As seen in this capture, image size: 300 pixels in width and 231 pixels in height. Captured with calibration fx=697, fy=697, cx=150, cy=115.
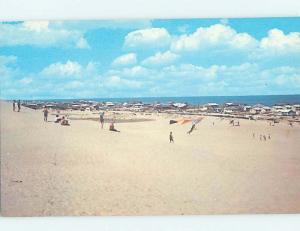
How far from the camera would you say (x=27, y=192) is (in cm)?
431

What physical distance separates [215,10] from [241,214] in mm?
1273

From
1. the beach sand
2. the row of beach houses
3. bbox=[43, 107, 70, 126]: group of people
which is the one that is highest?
the row of beach houses

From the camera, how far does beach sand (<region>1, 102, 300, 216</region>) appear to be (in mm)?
4328

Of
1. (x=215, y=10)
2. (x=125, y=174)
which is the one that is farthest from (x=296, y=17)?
(x=125, y=174)

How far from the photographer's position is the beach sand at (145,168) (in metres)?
4.33

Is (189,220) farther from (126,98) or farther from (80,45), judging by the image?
(80,45)

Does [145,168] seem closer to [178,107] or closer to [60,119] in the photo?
[178,107]

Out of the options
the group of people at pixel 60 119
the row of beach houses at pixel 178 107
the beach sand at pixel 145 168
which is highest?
the row of beach houses at pixel 178 107

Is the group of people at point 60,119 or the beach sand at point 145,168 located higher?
the group of people at point 60,119

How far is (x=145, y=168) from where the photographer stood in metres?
4.36

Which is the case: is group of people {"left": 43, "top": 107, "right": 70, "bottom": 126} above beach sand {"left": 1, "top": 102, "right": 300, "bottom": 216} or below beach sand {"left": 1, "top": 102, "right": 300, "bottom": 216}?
above

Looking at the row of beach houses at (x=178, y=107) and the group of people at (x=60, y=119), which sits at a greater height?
the row of beach houses at (x=178, y=107)

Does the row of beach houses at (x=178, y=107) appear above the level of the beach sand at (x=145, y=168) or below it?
above

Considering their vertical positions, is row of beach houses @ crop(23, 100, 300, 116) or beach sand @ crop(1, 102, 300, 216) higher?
row of beach houses @ crop(23, 100, 300, 116)
